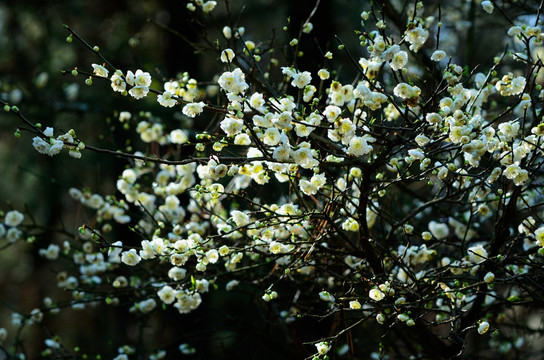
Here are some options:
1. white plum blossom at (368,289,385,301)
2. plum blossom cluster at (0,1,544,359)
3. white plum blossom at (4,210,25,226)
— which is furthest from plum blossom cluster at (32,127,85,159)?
white plum blossom at (4,210,25,226)

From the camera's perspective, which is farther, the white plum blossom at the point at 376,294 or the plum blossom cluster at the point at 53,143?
the white plum blossom at the point at 376,294

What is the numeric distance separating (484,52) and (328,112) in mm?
6094

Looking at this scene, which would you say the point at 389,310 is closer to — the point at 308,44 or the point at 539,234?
the point at 539,234

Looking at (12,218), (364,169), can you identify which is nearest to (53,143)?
(364,169)

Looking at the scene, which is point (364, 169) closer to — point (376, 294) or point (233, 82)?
point (376, 294)

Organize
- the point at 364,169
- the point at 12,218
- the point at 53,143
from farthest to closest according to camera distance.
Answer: the point at 12,218, the point at 364,169, the point at 53,143

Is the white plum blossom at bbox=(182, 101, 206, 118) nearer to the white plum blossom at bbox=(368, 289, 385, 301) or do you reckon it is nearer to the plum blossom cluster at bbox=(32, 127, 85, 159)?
the plum blossom cluster at bbox=(32, 127, 85, 159)

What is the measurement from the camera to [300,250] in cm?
295

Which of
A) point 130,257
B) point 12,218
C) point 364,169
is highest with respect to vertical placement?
point 12,218

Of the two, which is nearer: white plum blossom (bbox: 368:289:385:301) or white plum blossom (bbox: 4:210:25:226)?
white plum blossom (bbox: 368:289:385:301)

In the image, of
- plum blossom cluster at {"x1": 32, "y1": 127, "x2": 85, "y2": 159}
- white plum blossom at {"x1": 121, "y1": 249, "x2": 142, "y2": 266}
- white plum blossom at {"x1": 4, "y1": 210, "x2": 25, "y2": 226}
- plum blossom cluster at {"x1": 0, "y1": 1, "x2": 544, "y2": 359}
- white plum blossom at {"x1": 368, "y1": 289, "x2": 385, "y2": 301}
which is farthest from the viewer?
white plum blossom at {"x1": 4, "y1": 210, "x2": 25, "y2": 226}

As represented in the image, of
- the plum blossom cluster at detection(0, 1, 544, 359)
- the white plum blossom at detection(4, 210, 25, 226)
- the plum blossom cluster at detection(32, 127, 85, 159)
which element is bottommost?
the plum blossom cluster at detection(0, 1, 544, 359)

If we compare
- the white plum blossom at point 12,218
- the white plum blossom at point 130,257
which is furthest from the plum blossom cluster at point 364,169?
the white plum blossom at point 12,218

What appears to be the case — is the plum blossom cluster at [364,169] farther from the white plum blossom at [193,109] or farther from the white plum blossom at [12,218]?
the white plum blossom at [12,218]
